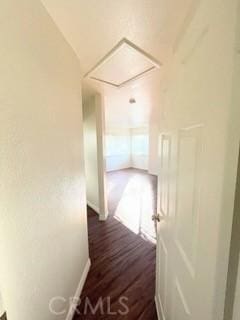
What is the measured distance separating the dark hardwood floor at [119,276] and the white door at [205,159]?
0.89m

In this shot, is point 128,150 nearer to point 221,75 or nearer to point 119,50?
point 119,50

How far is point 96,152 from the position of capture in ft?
9.73

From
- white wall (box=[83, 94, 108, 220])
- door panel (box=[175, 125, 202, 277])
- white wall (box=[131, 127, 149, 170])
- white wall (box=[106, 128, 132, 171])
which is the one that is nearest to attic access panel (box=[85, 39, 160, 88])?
white wall (box=[83, 94, 108, 220])

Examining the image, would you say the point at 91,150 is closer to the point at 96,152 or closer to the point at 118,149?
the point at 96,152

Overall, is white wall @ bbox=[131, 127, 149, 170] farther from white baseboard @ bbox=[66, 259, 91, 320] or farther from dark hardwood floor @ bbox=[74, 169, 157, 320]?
white baseboard @ bbox=[66, 259, 91, 320]

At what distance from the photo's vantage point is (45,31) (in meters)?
1.00

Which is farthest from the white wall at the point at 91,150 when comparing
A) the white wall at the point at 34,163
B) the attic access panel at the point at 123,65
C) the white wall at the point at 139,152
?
the white wall at the point at 139,152

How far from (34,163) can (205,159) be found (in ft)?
2.78

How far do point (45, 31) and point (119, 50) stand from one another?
72cm

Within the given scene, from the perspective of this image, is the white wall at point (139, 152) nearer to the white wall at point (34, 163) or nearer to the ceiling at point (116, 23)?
the ceiling at point (116, 23)

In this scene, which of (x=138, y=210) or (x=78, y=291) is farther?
(x=138, y=210)

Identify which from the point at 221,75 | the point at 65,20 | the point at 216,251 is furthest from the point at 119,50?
the point at 216,251

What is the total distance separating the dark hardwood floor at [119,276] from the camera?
4.75 ft

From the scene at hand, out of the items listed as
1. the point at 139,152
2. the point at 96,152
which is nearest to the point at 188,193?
the point at 96,152
